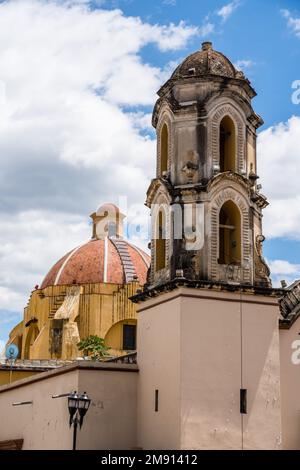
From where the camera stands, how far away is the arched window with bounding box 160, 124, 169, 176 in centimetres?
2372

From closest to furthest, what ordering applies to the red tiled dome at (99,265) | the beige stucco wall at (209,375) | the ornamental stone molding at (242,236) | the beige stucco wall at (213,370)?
the beige stucco wall at (209,375), the beige stucco wall at (213,370), the ornamental stone molding at (242,236), the red tiled dome at (99,265)

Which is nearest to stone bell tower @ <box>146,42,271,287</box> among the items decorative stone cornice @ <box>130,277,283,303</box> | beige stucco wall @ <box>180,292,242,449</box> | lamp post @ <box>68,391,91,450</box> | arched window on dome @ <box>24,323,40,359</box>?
decorative stone cornice @ <box>130,277,283,303</box>

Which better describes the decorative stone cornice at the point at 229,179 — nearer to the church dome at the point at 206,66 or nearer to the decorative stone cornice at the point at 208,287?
the decorative stone cornice at the point at 208,287

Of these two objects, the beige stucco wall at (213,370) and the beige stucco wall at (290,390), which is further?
the beige stucco wall at (290,390)

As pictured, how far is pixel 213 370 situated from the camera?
808 inches

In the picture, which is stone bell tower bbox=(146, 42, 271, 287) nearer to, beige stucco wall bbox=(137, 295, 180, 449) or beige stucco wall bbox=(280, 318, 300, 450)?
beige stucco wall bbox=(137, 295, 180, 449)

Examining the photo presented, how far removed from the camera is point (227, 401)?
20.5 meters

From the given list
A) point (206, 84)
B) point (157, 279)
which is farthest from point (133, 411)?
point (206, 84)

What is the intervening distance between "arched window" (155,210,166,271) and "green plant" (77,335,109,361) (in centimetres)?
1937

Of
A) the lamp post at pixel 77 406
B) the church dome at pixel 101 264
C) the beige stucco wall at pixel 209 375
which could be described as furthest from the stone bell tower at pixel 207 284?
the church dome at pixel 101 264

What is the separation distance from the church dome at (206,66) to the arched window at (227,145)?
139 cm

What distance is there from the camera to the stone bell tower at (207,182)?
21.8 metres
